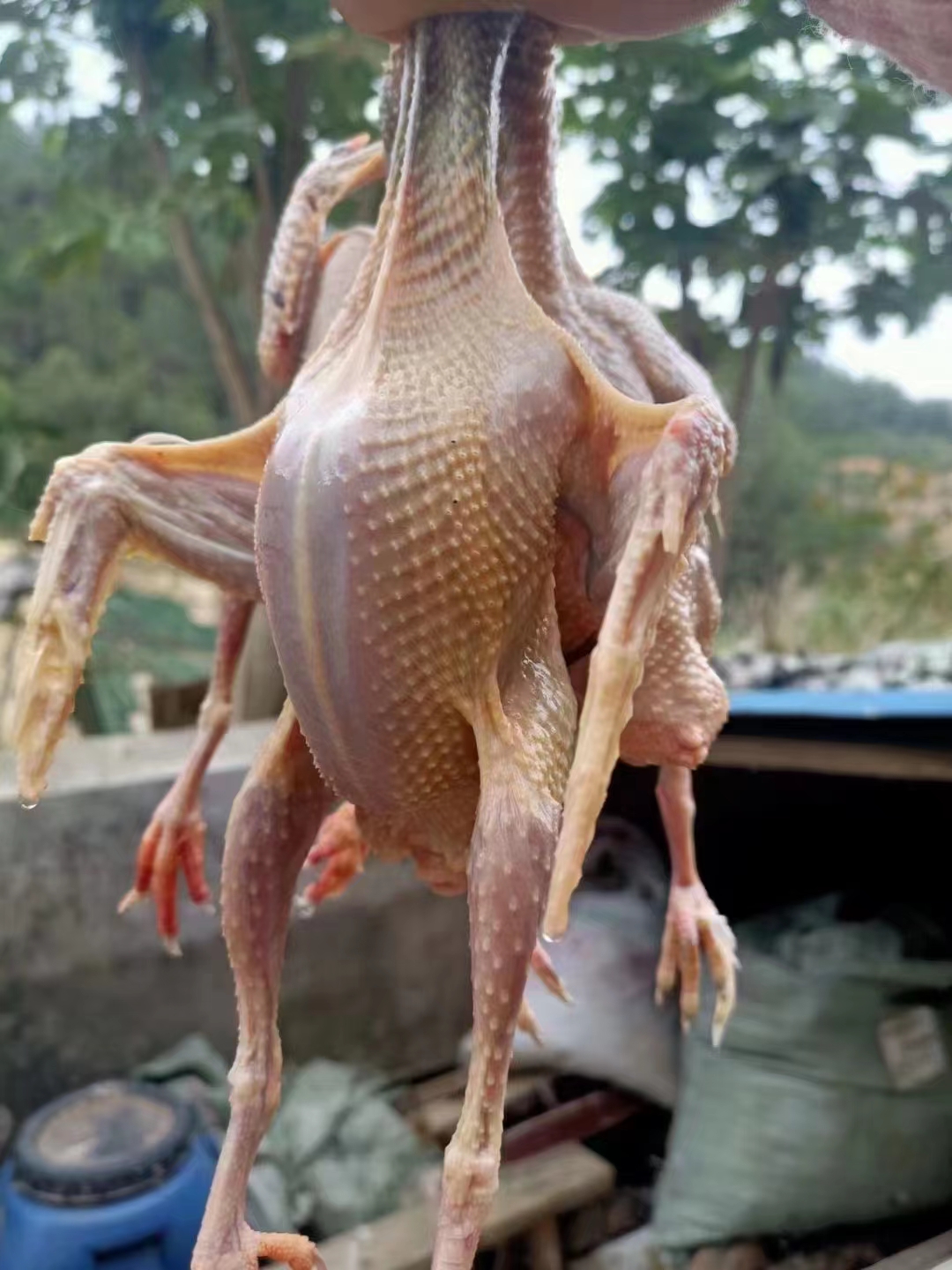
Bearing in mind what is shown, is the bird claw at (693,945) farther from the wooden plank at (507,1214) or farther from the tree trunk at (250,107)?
the tree trunk at (250,107)

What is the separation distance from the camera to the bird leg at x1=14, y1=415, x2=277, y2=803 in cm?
49

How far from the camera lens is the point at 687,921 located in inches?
29.8

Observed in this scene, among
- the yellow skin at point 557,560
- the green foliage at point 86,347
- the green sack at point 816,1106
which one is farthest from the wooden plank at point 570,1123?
the green foliage at point 86,347

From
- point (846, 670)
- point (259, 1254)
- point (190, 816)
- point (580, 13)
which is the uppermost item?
point (580, 13)

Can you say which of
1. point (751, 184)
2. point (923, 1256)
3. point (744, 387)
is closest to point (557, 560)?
point (923, 1256)

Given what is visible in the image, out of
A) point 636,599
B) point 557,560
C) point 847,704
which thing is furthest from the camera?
point 847,704

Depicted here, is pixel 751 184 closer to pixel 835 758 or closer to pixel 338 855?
pixel 835 758

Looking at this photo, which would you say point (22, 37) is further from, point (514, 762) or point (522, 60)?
point (514, 762)

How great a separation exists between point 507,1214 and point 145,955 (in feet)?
2.16

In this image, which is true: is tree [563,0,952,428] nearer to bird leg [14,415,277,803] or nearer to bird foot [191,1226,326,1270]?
bird leg [14,415,277,803]

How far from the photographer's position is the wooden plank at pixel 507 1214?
1236 millimetres

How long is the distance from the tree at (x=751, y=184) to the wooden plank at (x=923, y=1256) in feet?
4.68

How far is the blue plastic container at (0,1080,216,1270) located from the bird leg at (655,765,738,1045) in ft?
2.52

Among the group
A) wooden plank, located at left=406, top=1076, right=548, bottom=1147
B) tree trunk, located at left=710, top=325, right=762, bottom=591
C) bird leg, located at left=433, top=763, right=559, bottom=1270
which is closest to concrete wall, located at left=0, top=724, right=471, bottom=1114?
wooden plank, located at left=406, top=1076, right=548, bottom=1147
